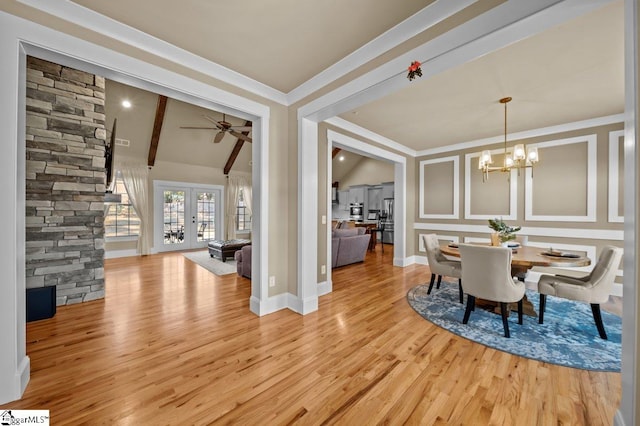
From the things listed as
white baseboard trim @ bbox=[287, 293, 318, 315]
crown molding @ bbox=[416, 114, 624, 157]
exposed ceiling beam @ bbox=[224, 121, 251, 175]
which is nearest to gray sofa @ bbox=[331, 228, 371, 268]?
white baseboard trim @ bbox=[287, 293, 318, 315]

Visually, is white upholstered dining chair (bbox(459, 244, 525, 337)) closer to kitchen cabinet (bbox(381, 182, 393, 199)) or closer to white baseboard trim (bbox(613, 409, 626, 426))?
white baseboard trim (bbox(613, 409, 626, 426))

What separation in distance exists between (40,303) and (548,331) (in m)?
5.45

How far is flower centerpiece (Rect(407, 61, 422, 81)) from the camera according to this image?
1813 mm

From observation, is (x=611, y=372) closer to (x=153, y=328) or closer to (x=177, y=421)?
(x=177, y=421)

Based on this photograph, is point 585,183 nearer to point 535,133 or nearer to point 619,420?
point 535,133

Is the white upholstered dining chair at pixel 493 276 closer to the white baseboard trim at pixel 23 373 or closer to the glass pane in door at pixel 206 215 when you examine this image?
the white baseboard trim at pixel 23 373

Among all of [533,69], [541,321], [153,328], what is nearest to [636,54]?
[533,69]

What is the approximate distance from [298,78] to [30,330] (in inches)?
150

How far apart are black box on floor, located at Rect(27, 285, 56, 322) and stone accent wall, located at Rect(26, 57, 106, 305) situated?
317 mm

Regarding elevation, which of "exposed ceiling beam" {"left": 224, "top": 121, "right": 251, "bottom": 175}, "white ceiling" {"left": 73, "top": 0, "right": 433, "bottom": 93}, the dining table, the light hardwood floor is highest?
"exposed ceiling beam" {"left": 224, "top": 121, "right": 251, "bottom": 175}

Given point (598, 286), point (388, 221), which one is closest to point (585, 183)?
point (598, 286)

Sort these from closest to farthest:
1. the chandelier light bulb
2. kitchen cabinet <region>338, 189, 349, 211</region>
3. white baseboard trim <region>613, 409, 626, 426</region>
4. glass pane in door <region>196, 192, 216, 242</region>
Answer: white baseboard trim <region>613, 409, 626, 426</region> < the chandelier light bulb < glass pane in door <region>196, 192, 216, 242</region> < kitchen cabinet <region>338, 189, 349, 211</region>

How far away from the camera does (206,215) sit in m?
8.16

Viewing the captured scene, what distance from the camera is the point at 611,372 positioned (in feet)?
6.09
